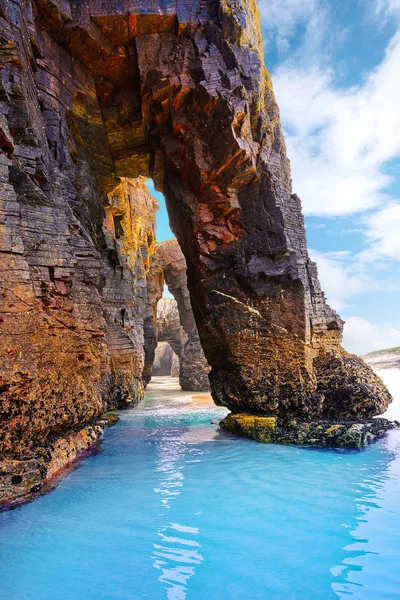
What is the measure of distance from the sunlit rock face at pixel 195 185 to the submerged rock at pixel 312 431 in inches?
18.9

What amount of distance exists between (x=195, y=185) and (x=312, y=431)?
1007cm

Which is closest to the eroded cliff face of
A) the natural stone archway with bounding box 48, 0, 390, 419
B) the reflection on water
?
the natural stone archway with bounding box 48, 0, 390, 419

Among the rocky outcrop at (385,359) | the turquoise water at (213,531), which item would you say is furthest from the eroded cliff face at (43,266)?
the rocky outcrop at (385,359)

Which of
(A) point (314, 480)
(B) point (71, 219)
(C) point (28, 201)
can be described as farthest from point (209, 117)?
(A) point (314, 480)

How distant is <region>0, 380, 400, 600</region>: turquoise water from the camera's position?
4.39 metres

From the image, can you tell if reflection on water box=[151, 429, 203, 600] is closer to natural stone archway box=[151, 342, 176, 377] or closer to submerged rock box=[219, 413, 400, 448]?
submerged rock box=[219, 413, 400, 448]

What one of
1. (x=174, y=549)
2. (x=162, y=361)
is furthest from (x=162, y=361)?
(x=174, y=549)

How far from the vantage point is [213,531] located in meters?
5.72

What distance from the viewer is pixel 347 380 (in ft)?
39.4

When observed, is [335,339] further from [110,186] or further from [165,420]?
[110,186]

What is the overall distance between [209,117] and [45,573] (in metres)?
13.5

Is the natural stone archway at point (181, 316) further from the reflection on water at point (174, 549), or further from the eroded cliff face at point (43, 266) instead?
the reflection on water at point (174, 549)

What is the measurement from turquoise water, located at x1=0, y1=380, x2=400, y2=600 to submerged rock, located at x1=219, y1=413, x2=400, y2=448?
74 cm

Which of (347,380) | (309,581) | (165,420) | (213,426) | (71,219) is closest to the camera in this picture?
(309,581)
